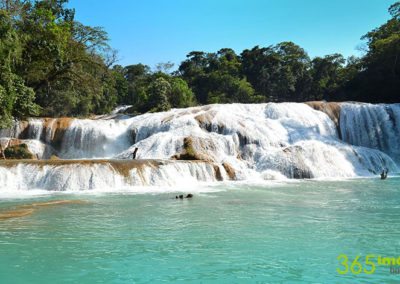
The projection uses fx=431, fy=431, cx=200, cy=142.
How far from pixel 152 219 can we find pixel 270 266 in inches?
157

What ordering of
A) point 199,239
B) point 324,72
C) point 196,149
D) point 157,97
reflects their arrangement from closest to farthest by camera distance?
1. point 199,239
2. point 196,149
3. point 157,97
4. point 324,72

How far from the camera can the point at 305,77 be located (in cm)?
5391

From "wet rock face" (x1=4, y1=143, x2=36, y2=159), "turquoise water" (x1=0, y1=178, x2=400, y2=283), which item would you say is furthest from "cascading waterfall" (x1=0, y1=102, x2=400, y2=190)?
"turquoise water" (x1=0, y1=178, x2=400, y2=283)

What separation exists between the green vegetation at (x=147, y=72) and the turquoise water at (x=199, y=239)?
9747 millimetres

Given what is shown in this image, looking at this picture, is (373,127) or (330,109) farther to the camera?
(330,109)

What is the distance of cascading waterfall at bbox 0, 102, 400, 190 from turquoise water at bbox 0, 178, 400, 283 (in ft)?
9.80

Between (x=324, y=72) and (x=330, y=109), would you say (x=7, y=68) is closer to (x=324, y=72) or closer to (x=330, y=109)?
(x=330, y=109)

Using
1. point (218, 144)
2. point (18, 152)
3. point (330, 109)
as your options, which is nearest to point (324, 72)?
point (330, 109)

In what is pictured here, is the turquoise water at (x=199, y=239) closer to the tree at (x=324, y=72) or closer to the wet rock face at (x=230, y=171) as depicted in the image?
the wet rock face at (x=230, y=171)

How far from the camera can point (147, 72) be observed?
65938mm

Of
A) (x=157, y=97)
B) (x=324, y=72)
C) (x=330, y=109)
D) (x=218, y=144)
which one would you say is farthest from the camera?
(x=324, y=72)

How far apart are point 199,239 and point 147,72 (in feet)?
197

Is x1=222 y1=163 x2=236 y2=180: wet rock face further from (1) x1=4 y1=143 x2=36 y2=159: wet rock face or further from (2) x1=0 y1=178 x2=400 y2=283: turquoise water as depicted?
(1) x1=4 y1=143 x2=36 y2=159: wet rock face

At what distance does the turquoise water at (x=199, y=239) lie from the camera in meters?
5.94
